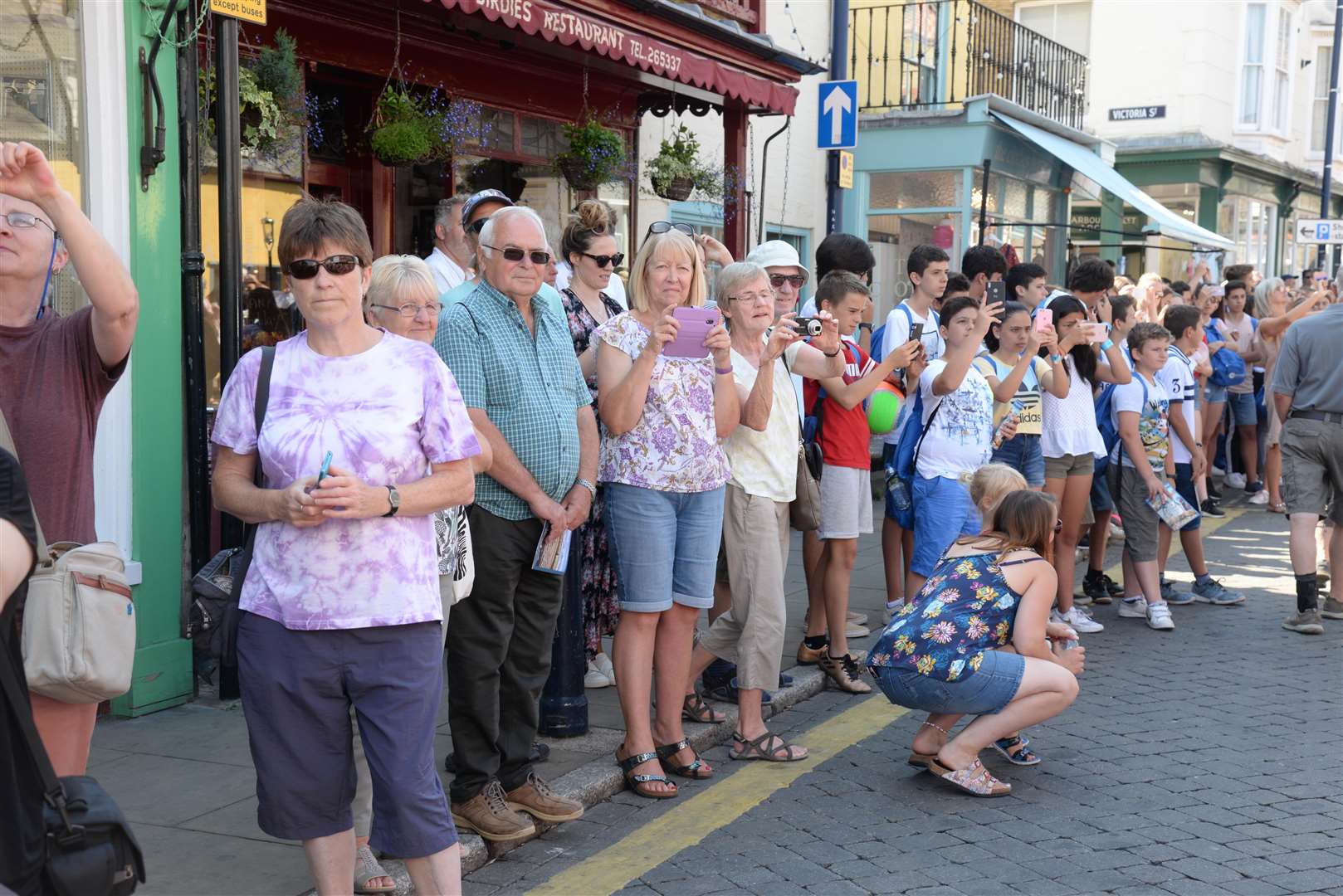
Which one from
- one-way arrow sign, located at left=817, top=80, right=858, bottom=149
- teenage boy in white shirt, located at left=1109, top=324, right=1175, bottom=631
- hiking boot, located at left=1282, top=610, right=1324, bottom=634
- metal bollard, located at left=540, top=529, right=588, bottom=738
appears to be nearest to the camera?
metal bollard, located at left=540, top=529, right=588, bottom=738

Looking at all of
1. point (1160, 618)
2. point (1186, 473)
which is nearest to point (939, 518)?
point (1160, 618)

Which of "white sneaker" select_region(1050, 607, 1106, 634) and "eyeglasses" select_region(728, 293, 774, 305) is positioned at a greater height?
"eyeglasses" select_region(728, 293, 774, 305)

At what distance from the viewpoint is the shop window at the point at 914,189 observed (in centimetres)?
1659

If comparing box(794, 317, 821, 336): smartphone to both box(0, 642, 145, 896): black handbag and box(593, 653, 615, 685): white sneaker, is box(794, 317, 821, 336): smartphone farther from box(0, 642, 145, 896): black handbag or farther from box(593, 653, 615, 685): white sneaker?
box(0, 642, 145, 896): black handbag

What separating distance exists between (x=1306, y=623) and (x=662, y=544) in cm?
468

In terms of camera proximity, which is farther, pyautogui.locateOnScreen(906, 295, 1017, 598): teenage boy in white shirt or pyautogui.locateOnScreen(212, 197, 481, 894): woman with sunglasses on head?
pyautogui.locateOnScreen(906, 295, 1017, 598): teenage boy in white shirt

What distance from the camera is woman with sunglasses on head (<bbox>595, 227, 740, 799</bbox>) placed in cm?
458

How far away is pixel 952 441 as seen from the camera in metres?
6.32

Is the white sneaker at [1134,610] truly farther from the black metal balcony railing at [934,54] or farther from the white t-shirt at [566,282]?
the black metal balcony railing at [934,54]

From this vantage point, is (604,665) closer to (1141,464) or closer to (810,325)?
(810,325)

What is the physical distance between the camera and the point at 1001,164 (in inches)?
678

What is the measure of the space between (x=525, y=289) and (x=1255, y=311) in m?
10.6

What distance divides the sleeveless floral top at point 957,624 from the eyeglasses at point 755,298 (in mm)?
1241

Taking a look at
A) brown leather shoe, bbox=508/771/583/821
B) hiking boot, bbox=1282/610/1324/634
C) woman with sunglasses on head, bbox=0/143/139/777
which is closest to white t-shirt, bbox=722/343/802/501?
brown leather shoe, bbox=508/771/583/821
